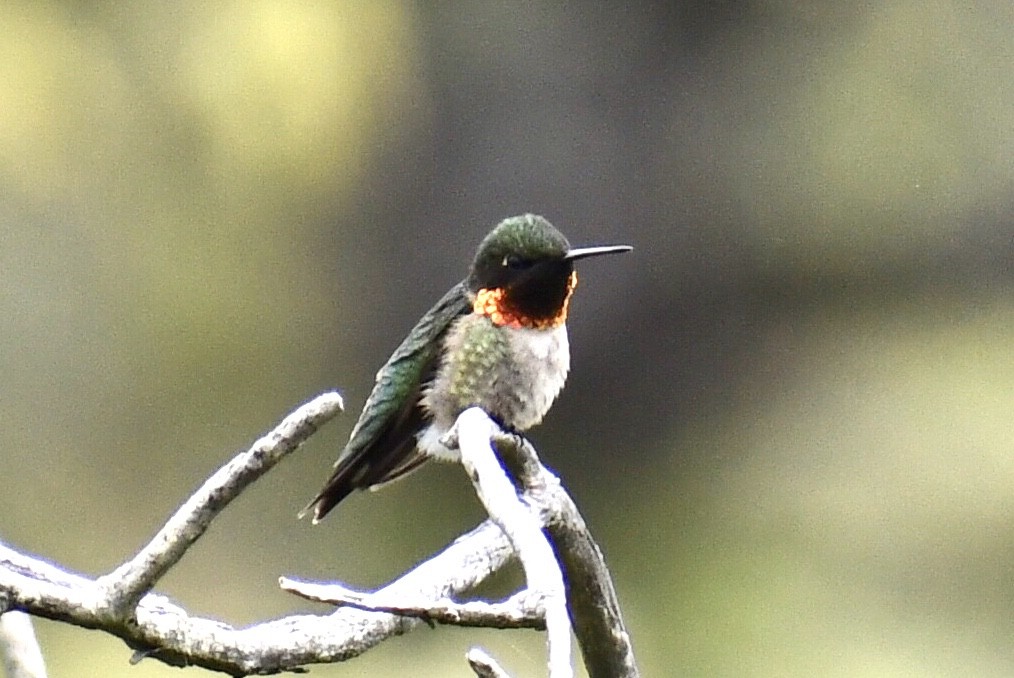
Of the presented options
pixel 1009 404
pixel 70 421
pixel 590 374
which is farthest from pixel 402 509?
pixel 1009 404

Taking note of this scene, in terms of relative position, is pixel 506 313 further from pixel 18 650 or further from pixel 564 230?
pixel 564 230

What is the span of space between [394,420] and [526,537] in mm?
870

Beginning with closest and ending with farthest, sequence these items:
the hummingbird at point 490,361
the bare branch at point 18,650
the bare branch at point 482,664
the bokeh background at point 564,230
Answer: the bare branch at point 482,664 → the bare branch at point 18,650 → the hummingbird at point 490,361 → the bokeh background at point 564,230

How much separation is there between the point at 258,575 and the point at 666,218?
1087 mm

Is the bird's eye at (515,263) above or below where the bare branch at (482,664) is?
above

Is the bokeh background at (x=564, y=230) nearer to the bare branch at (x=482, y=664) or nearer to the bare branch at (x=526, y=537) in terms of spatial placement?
the bare branch at (x=526, y=537)

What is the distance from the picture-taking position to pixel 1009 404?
243 centimetres

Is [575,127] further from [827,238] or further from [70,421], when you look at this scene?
[70,421]

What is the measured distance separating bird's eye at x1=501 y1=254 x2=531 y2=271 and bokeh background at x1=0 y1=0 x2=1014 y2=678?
864 mm

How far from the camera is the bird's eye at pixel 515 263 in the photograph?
1.52 meters

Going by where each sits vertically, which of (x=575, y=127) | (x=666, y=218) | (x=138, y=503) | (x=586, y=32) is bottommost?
(x=138, y=503)

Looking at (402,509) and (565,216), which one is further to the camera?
(402,509)

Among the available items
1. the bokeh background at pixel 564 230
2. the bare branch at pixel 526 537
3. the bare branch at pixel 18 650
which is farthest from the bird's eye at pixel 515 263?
the bokeh background at pixel 564 230

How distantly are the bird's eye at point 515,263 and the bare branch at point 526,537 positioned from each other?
1.98ft
